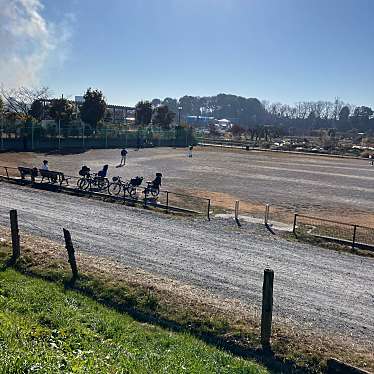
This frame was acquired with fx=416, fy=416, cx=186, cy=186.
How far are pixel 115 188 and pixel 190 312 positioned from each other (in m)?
A: 15.4

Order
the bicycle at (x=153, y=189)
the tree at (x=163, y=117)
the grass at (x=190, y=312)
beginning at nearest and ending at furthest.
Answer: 1. the grass at (x=190, y=312)
2. the bicycle at (x=153, y=189)
3. the tree at (x=163, y=117)

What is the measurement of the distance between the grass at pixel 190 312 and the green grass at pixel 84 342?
1.22 ft

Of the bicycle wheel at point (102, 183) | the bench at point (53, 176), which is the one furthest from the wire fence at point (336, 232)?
the bench at point (53, 176)

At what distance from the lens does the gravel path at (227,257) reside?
27.9 ft

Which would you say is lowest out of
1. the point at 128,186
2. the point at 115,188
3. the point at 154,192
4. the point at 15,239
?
the point at 115,188

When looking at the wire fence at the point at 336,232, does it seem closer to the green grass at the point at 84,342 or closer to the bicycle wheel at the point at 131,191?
the bicycle wheel at the point at 131,191

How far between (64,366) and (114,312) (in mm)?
3022

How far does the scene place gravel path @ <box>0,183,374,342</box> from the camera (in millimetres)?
8516

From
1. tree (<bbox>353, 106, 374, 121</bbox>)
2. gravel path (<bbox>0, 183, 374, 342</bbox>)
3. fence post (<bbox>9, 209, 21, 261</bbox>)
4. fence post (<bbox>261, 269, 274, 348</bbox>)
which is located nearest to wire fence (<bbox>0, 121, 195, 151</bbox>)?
gravel path (<bbox>0, 183, 374, 342</bbox>)

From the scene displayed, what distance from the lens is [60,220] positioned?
14.7 meters

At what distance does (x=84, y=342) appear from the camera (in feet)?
19.6

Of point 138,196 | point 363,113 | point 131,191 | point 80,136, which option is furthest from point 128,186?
point 363,113

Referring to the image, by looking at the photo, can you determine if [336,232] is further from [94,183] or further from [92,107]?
[92,107]

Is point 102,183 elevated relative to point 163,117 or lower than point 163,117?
lower
